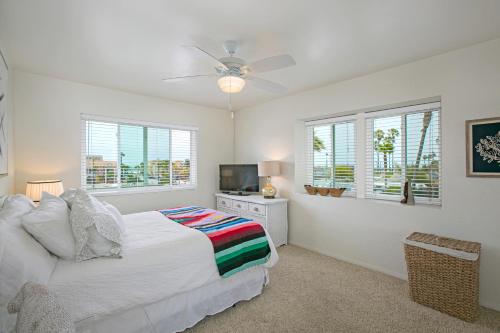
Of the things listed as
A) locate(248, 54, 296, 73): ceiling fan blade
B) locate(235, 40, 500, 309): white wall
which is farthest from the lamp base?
locate(248, 54, 296, 73): ceiling fan blade

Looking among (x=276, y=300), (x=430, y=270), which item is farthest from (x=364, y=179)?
(x=276, y=300)

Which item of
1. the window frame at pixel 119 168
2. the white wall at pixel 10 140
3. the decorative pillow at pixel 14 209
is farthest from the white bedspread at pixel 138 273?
the window frame at pixel 119 168

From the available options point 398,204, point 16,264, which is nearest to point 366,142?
point 398,204

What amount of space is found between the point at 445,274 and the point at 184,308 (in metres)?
2.29

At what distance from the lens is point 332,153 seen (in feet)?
12.5

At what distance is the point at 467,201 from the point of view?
95.3 inches

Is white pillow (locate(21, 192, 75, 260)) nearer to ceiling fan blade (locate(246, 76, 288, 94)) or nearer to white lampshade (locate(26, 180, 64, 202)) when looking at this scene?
white lampshade (locate(26, 180, 64, 202))

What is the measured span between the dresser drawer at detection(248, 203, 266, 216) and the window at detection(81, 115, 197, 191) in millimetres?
1287

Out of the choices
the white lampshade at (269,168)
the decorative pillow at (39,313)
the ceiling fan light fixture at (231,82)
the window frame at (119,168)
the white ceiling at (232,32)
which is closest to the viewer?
the decorative pillow at (39,313)

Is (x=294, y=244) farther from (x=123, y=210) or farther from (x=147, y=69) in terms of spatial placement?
(x=147, y=69)

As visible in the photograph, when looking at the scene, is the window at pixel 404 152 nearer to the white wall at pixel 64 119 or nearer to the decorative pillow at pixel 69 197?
the white wall at pixel 64 119

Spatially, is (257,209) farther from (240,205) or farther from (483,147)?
(483,147)

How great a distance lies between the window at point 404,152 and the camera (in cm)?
288

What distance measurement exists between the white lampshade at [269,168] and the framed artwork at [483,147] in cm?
237
